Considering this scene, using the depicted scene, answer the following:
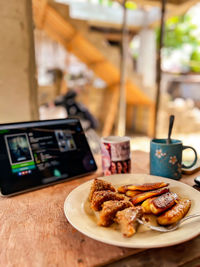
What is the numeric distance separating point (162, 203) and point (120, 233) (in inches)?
5.0

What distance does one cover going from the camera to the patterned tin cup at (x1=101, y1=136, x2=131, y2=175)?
745mm

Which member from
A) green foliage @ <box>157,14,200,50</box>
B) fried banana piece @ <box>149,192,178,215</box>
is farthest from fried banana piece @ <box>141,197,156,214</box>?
green foliage @ <box>157,14,200,50</box>

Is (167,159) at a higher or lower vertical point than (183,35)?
lower

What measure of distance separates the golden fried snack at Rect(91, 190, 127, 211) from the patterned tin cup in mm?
183

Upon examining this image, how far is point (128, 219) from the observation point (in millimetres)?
457

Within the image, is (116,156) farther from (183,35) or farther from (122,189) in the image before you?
(183,35)

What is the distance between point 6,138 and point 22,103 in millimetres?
386

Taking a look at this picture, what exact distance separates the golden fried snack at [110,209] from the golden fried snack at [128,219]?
0.05 ft

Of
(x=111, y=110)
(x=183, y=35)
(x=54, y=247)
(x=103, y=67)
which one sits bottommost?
(x=111, y=110)

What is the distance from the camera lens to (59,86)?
506 centimetres

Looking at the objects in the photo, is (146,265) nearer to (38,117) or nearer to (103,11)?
(38,117)

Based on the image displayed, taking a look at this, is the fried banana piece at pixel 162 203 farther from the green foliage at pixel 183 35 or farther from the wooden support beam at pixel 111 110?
the green foliage at pixel 183 35

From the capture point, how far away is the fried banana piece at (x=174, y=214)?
0.47m

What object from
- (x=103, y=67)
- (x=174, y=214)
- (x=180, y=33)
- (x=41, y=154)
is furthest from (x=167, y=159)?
(x=180, y=33)
